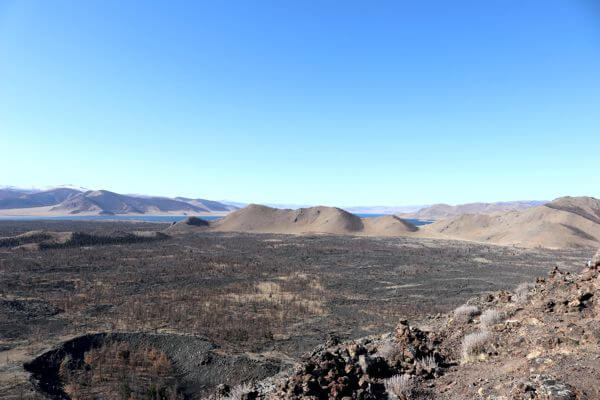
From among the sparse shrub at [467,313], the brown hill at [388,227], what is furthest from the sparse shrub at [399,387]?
the brown hill at [388,227]

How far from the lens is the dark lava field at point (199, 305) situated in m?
13.7

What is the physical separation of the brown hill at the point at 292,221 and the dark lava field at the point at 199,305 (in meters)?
34.5

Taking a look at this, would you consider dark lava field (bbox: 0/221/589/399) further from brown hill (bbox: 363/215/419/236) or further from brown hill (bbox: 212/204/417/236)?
brown hill (bbox: 212/204/417/236)

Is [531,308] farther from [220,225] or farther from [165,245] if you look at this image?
[220,225]

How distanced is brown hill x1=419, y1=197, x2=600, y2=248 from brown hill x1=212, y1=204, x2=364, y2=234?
17107 mm

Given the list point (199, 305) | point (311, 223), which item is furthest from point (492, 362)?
point (311, 223)

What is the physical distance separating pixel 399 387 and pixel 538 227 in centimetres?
7415

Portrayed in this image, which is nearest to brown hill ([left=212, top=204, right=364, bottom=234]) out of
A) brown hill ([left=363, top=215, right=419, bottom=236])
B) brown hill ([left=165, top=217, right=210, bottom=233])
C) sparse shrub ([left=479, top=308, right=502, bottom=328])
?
brown hill ([left=363, top=215, right=419, bottom=236])

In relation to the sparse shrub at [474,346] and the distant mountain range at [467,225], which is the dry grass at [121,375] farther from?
the distant mountain range at [467,225]

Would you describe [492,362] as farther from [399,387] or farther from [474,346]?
[399,387]

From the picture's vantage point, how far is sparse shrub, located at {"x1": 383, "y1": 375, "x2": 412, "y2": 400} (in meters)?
5.55

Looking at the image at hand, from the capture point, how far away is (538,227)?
66812mm

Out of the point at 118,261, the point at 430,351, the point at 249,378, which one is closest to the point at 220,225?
the point at 118,261

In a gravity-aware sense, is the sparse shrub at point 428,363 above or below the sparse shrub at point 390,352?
above
